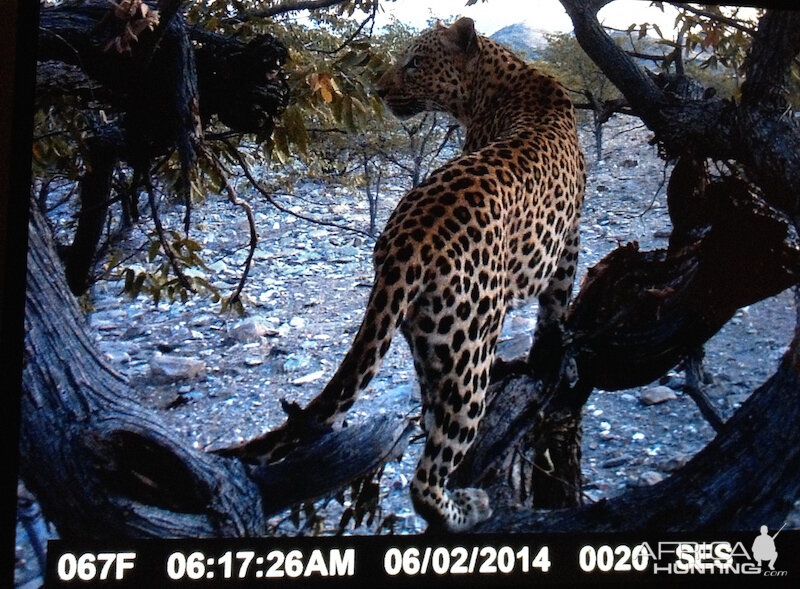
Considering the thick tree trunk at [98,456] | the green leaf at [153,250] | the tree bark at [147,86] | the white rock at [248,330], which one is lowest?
the thick tree trunk at [98,456]

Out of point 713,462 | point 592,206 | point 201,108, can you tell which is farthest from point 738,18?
point 201,108

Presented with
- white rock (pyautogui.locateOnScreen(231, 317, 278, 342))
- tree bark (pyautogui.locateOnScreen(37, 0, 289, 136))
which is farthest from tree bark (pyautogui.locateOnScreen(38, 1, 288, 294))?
white rock (pyautogui.locateOnScreen(231, 317, 278, 342))

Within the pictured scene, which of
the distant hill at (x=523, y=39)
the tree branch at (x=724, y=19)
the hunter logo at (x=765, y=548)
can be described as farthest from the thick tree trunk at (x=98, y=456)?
the tree branch at (x=724, y=19)

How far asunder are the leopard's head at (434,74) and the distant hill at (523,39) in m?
0.09

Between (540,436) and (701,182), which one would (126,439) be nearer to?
(540,436)

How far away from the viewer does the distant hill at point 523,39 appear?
2371mm

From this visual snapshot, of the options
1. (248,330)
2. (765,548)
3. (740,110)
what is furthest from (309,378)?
(740,110)

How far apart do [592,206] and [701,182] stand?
1.10ft

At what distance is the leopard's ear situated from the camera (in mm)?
2412

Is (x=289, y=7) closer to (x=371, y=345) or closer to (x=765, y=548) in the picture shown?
(x=371, y=345)

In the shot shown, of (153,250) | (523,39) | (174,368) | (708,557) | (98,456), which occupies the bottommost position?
(708,557)

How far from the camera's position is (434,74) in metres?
2.49

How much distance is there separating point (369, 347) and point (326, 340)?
9.9 inches

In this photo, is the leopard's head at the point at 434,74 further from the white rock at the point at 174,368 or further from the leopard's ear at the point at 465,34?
the white rock at the point at 174,368
